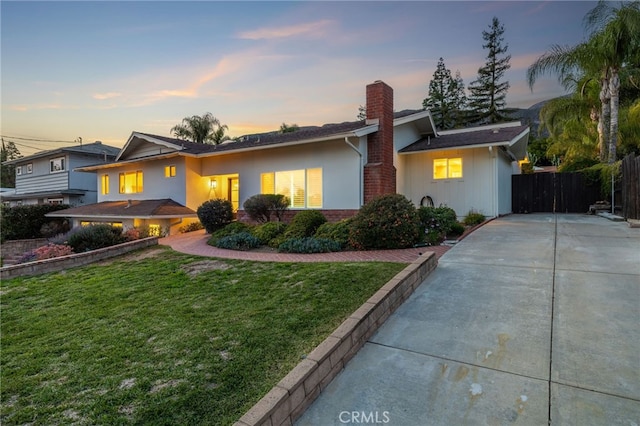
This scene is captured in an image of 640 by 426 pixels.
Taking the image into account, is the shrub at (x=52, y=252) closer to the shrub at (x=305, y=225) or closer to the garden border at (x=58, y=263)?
the garden border at (x=58, y=263)

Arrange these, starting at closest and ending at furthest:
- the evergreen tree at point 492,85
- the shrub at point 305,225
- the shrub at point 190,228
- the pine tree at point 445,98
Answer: the shrub at point 305,225
the shrub at point 190,228
the evergreen tree at point 492,85
the pine tree at point 445,98

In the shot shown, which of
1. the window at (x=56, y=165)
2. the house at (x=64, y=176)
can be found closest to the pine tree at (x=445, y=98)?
the house at (x=64, y=176)

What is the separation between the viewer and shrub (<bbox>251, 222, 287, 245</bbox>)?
10.1 m

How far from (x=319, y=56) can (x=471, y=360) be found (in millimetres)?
14120

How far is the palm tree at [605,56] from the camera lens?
42.1 ft

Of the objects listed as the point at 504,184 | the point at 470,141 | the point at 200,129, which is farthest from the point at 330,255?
the point at 200,129

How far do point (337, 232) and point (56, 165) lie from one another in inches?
995

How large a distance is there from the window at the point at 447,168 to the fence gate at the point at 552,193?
17.2 feet

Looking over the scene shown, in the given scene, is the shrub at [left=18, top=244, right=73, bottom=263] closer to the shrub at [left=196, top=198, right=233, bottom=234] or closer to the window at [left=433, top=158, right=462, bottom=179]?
the shrub at [left=196, top=198, right=233, bottom=234]

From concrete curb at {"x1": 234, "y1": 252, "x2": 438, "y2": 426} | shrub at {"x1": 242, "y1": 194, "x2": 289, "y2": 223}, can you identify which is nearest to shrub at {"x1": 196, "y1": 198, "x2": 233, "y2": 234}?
shrub at {"x1": 242, "y1": 194, "x2": 289, "y2": 223}

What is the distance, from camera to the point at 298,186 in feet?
41.3

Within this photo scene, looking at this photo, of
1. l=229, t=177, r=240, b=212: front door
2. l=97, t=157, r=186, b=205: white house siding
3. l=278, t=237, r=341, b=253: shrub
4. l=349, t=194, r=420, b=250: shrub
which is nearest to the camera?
l=349, t=194, r=420, b=250: shrub

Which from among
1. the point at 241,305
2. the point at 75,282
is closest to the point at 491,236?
the point at 241,305

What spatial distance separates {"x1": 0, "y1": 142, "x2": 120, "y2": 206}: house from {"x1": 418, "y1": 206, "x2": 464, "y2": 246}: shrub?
75.6ft
